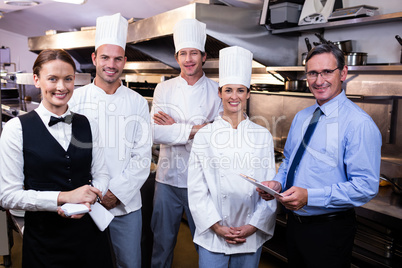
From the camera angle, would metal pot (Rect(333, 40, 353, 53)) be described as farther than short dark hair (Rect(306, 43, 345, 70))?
Yes

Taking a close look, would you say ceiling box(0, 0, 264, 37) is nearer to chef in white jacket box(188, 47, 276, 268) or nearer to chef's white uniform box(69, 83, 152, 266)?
chef's white uniform box(69, 83, 152, 266)

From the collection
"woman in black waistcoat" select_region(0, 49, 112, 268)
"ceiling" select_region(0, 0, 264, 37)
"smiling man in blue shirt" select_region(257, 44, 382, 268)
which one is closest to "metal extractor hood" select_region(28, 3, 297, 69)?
"ceiling" select_region(0, 0, 264, 37)

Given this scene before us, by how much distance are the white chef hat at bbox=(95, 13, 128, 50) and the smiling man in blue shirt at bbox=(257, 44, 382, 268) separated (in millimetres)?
1107

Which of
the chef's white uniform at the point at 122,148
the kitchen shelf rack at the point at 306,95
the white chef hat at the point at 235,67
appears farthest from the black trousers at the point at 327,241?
the kitchen shelf rack at the point at 306,95

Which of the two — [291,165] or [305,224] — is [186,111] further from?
[305,224]

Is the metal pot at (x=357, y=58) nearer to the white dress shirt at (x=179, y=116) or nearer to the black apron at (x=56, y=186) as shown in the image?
the white dress shirt at (x=179, y=116)

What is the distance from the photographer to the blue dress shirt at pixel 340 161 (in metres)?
1.59

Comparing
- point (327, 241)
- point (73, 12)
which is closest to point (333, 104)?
point (327, 241)

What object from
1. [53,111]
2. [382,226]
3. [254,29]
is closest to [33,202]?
[53,111]

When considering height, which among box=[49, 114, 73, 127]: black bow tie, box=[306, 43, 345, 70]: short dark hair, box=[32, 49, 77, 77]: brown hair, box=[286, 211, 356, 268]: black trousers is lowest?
box=[286, 211, 356, 268]: black trousers

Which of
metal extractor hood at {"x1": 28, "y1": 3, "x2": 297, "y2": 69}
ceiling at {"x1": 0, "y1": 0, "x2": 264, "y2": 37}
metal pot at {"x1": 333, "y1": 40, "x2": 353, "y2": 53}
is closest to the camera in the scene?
metal pot at {"x1": 333, "y1": 40, "x2": 353, "y2": 53}

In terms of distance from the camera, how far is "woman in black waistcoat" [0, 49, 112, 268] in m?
1.43

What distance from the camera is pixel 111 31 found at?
6.80 ft

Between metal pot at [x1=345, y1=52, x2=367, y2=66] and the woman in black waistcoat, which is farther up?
metal pot at [x1=345, y1=52, x2=367, y2=66]
